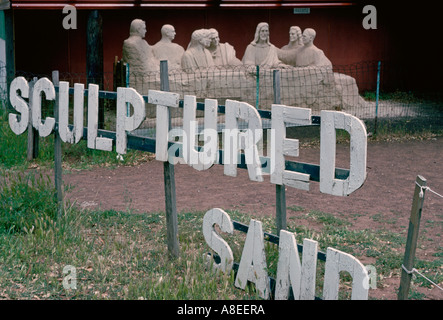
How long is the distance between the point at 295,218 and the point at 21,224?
2.65 m

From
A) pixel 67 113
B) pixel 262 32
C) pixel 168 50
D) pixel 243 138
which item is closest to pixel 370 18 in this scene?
pixel 262 32

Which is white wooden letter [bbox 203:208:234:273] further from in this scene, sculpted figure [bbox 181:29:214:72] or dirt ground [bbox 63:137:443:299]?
sculpted figure [bbox 181:29:214:72]

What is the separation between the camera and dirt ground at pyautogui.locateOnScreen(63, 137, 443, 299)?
6.96 meters

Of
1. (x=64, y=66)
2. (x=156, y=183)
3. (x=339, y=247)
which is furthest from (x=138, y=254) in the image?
(x=64, y=66)

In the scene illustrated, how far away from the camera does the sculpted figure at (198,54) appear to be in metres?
11.7

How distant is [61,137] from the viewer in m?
5.84

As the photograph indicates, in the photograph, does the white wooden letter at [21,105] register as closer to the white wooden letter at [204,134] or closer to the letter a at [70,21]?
the white wooden letter at [204,134]

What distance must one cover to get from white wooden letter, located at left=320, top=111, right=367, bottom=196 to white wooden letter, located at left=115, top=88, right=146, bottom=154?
1617 mm

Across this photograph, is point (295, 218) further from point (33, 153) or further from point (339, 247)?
point (33, 153)

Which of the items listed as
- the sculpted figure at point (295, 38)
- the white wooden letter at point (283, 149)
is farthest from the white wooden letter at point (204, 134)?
the sculpted figure at point (295, 38)

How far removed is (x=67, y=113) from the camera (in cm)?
568

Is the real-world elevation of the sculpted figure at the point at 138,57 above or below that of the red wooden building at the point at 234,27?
below

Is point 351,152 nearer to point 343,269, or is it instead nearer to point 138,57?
point 343,269

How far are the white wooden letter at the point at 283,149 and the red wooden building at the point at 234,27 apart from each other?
8553 mm
